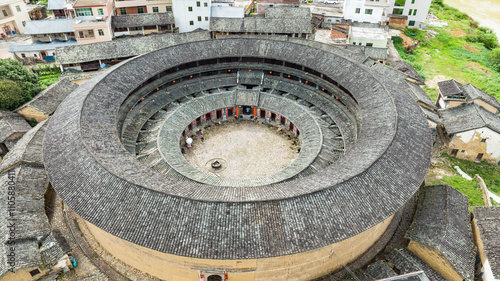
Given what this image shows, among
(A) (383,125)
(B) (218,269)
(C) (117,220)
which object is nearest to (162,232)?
(C) (117,220)

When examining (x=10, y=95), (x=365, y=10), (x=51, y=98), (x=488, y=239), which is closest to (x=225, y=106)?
(x=51, y=98)

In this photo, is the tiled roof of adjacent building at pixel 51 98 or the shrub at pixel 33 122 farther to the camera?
the shrub at pixel 33 122

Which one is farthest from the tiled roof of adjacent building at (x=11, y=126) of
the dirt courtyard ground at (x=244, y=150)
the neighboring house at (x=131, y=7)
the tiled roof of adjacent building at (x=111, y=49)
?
the neighboring house at (x=131, y=7)

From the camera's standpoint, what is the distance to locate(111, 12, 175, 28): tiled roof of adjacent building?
75.6 m

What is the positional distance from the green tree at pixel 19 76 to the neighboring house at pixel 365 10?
247 feet

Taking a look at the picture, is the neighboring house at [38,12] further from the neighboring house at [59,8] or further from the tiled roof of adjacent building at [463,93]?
the tiled roof of adjacent building at [463,93]

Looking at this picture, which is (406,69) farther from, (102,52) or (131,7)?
(131,7)

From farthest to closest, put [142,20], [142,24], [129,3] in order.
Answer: [129,3] → [142,20] → [142,24]

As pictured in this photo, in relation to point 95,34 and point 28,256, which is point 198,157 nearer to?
point 28,256

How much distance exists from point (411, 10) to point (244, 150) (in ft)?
243

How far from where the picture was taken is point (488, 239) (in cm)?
3228

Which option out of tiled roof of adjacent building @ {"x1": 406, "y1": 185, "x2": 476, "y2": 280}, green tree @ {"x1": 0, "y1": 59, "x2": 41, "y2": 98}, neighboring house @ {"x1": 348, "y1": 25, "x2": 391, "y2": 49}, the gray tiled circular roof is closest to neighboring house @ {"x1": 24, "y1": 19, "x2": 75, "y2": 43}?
green tree @ {"x1": 0, "y1": 59, "x2": 41, "y2": 98}

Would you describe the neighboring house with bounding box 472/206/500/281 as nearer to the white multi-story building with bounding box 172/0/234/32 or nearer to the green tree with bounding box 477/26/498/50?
the white multi-story building with bounding box 172/0/234/32

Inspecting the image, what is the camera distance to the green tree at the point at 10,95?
51844 millimetres
